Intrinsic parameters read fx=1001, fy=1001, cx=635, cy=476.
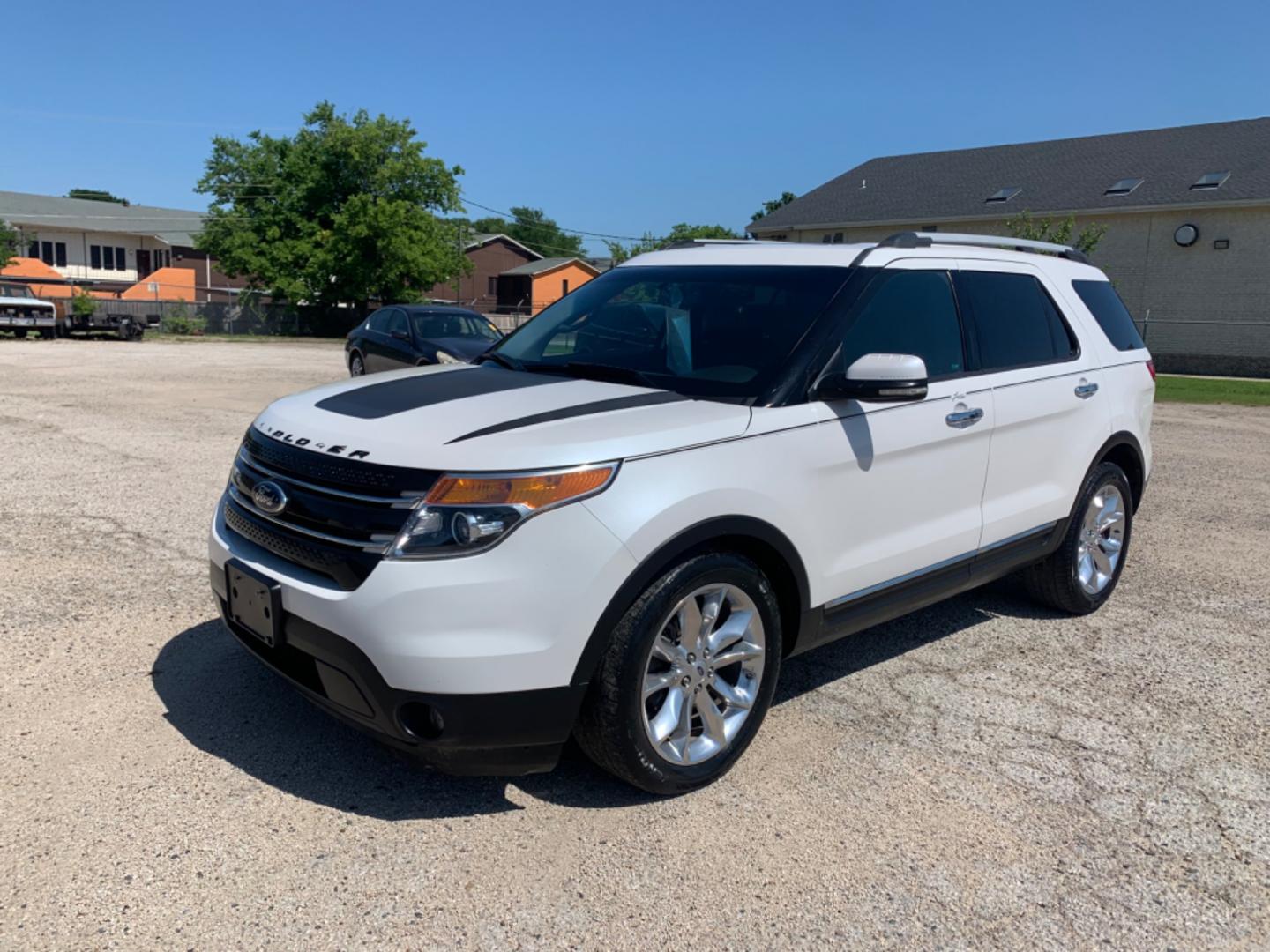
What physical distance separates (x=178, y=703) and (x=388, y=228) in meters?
40.8

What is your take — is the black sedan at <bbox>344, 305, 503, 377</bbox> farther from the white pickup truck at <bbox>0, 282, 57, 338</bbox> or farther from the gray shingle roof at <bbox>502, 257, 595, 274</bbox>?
the gray shingle roof at <bbox>502, 257, 595, 274</bbox>

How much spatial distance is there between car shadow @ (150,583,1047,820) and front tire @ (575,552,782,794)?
25 cm

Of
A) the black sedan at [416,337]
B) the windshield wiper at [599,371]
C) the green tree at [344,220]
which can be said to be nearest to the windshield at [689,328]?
the windshield wiper at [599,371]

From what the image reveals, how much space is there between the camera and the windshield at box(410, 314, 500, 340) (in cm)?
1502

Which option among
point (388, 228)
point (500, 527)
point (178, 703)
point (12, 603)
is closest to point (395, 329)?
point (12, 603)

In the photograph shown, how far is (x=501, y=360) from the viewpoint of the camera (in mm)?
4480

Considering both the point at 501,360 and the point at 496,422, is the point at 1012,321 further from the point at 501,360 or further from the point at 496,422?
the point at 496,422

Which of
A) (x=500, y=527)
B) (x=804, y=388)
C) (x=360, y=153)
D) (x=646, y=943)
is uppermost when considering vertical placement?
(x=360, y=153)

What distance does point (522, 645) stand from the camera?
114 inches

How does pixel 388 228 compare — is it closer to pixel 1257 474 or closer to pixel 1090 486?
pixel 1257 474

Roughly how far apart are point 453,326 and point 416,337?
2.59 feet

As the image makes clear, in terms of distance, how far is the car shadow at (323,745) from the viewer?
336cm

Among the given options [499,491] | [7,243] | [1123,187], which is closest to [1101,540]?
[499,491]

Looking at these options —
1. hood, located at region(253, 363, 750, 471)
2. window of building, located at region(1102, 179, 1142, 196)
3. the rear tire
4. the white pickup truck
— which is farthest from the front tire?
window of building, located at region(1102, 179, 1142, 196)
